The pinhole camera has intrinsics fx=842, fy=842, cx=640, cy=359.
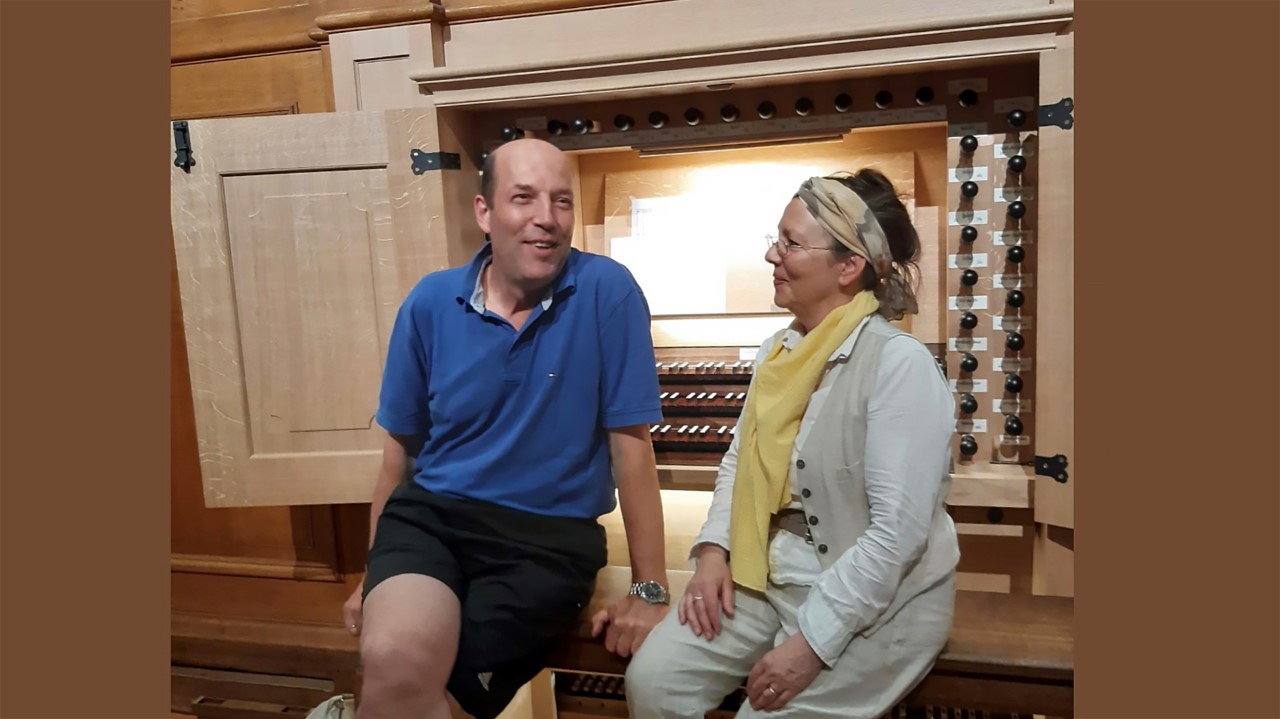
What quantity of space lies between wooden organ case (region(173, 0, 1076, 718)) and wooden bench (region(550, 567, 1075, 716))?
376 millimetres

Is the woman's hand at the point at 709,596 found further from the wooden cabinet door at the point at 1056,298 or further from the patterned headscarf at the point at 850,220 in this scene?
the wooden cabinet door at the point at 1056,298

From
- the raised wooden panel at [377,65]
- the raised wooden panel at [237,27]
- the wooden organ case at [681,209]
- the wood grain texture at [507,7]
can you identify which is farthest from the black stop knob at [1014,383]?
the raised wooden panel at [237,27]

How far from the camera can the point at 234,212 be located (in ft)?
7.68

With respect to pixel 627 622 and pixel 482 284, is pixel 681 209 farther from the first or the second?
pixel 627 622

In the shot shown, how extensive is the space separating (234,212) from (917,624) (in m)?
2.03

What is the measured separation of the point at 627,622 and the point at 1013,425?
3.95ft

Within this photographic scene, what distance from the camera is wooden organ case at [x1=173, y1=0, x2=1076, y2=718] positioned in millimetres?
2057

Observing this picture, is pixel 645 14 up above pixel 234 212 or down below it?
above

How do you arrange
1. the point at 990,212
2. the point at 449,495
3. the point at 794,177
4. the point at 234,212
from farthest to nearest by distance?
the point at 794,177
the point at 234,212
the point at 990,212
the point at 449,495

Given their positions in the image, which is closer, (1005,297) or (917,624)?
Result: (917,624)

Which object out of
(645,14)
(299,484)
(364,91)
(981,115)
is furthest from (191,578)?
(981,115)

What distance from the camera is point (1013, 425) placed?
2.19m

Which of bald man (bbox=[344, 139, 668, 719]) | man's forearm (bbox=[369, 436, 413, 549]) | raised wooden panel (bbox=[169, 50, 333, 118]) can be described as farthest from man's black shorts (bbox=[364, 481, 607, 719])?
raised wooden panel (bbox=[169, 50, 333, 118])

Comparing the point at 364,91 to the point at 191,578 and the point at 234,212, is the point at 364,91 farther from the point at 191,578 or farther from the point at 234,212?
the point at 191,578
